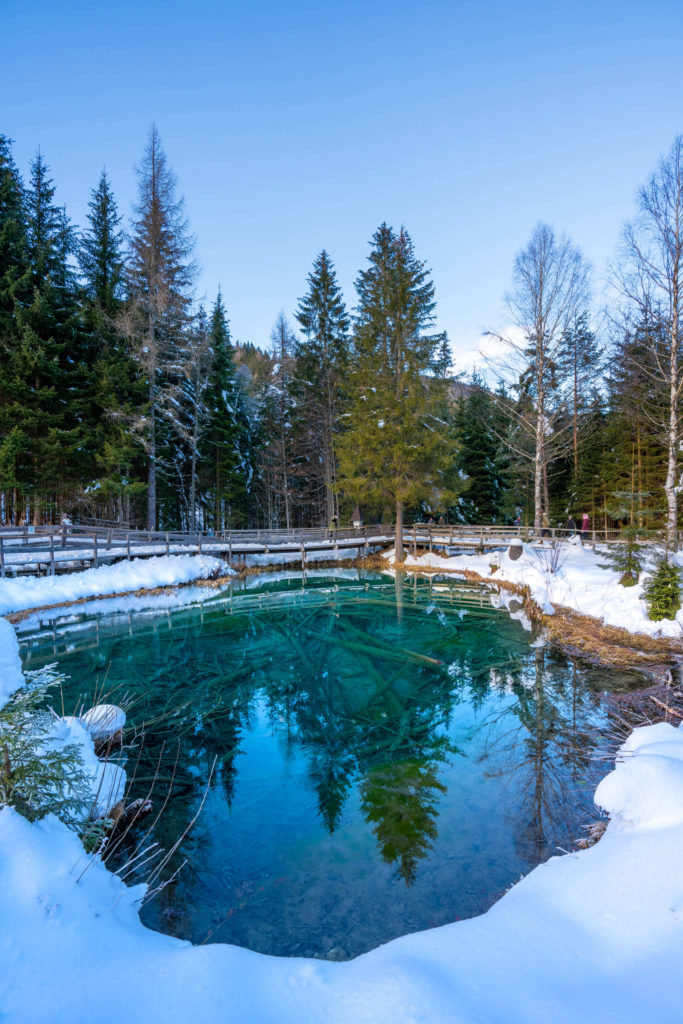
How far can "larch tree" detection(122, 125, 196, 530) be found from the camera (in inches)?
823

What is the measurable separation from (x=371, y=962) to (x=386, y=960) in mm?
87

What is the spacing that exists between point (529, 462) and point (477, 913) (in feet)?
83.9

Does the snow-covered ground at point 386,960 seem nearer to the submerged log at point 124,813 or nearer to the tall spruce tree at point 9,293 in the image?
the submerged log at point 124,813

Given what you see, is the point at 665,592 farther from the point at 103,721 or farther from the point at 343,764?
the point at 103,721

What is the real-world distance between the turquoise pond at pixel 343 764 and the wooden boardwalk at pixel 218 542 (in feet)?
Result: 16.0

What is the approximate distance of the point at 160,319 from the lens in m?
21.5

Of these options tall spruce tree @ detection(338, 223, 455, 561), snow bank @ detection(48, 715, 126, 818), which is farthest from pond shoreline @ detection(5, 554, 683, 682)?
snow bank @ detection(48, 715, 126, 818)

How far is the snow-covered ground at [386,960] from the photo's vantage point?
6.88ft

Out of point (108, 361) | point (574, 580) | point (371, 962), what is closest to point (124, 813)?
point (371, 962)

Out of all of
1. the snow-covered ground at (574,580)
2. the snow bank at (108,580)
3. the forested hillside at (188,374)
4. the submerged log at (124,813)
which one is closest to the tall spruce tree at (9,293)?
the forested hillside at (188,374)

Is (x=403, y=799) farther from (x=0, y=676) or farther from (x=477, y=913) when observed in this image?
(x=0, y=676)

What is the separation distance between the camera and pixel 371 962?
103 inches

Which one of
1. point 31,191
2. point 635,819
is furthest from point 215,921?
point 31,191

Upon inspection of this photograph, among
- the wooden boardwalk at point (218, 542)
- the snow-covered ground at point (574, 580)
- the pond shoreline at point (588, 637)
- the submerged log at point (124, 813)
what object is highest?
the wooden boardwalk at point (218, 542)
